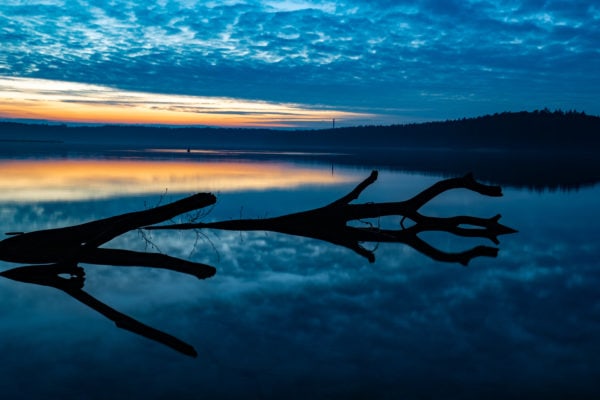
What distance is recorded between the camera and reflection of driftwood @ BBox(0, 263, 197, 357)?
593 cm

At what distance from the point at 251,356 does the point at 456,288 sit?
398 cm

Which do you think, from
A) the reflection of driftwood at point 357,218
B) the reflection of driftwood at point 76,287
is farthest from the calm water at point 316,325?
the reflection of driftwood at point 357,218

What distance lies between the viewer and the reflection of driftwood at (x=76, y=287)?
5.93 metres

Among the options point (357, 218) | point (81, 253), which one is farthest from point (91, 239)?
point (357, 218)

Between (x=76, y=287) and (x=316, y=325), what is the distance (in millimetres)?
3905

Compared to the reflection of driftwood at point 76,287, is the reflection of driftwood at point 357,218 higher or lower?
higher

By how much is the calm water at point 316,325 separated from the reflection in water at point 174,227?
0.81ft

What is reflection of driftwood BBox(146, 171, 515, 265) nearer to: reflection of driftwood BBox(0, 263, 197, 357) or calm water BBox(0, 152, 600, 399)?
calm water BBox(0, 152, 600, 399)

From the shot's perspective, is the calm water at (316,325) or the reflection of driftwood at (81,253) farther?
the reflection of driftwood at (81,253)

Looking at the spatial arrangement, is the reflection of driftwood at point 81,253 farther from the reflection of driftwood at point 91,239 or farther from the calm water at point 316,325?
the calm water at point 316,325

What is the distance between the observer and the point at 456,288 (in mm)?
8078

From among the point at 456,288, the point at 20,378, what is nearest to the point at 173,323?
the point at 20,378

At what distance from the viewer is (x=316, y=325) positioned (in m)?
6.33

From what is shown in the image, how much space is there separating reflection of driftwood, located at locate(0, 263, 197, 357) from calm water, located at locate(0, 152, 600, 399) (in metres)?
0.13
